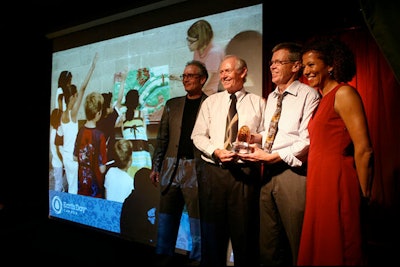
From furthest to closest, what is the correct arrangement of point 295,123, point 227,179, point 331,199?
point 227,179, point 295,123, point 331,199

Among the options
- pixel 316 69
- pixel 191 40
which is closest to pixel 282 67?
pixel 316 69

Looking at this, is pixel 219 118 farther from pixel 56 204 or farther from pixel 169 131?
pixel 56 204

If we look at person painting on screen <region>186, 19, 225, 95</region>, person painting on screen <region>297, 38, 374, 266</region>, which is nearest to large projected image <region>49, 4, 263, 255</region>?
person painting on screen <region>186, 19, 225, 95</region>

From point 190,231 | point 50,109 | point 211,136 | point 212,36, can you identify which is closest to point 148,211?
point 190,231

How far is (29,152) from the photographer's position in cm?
477

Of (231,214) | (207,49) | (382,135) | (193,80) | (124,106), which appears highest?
(207,49)

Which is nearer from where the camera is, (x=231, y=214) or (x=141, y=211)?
(x=231, y=214)

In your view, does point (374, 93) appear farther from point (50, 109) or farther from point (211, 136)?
point (50, 109)

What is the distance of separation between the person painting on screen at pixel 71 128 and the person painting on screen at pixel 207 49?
1.74 m

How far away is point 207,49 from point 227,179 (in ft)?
4.46

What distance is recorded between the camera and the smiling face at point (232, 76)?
106 inches

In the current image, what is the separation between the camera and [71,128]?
14.0ft

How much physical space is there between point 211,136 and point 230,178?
0.43 metres

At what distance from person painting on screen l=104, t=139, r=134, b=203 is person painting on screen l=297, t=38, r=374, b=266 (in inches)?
89.5
